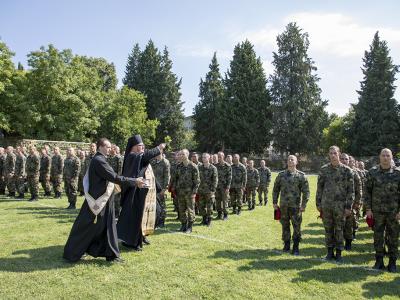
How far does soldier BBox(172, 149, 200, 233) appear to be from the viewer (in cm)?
1079

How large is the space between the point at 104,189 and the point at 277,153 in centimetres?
5039

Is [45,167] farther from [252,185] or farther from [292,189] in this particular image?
[292,189]

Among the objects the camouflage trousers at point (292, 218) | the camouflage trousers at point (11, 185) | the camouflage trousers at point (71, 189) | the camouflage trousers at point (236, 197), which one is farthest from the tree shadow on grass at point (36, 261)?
the camouflage trousers at point (11, 185)

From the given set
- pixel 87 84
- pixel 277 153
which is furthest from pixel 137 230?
pixel 277 153

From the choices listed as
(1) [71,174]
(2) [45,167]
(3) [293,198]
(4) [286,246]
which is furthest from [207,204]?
(2) [45,167]

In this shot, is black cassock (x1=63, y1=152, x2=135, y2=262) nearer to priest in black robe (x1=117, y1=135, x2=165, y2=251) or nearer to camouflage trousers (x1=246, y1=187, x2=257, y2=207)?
priest in black robe (x1=117, y1=135, x2=165, y2=251)

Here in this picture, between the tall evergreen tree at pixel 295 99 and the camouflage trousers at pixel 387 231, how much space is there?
46356mm

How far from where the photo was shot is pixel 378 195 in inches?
315

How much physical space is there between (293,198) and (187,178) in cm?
317

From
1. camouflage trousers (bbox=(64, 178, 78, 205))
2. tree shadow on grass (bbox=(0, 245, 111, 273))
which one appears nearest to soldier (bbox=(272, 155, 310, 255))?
tree shadow on grass (bbox=(0, 245, 111, 273))

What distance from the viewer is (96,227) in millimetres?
7383

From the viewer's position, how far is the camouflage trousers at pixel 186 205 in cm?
1079

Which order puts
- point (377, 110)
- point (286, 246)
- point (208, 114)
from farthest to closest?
1. point (208, 114)
2. point (377, 110)
3. point (286, 246)

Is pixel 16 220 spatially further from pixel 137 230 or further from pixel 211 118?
pixel 211 118
